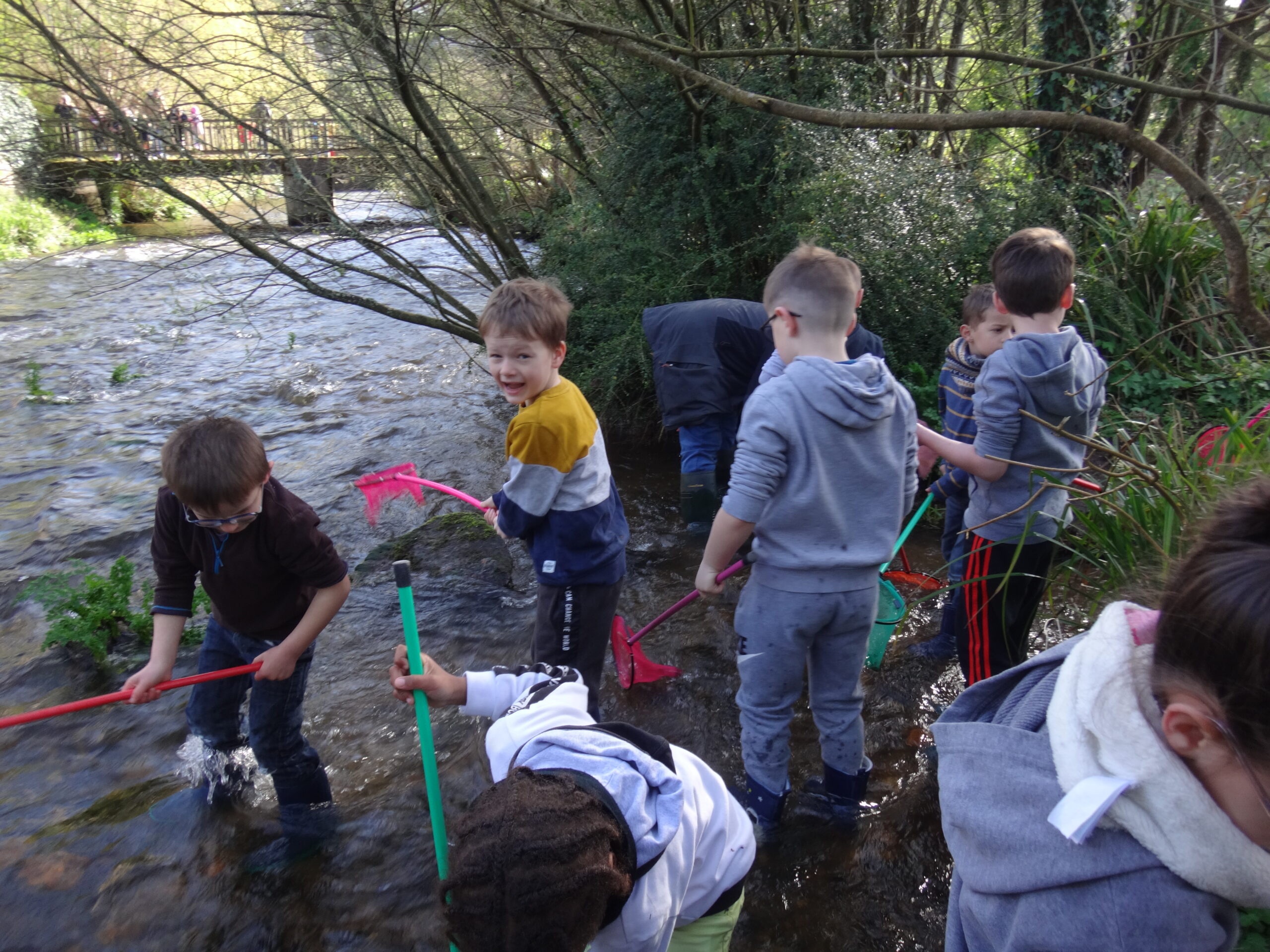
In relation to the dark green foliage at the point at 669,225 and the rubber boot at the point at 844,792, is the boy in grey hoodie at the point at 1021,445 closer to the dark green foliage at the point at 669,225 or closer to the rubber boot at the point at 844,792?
the rubber boot at the point at 844,792

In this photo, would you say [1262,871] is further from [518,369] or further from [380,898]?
[380,898]

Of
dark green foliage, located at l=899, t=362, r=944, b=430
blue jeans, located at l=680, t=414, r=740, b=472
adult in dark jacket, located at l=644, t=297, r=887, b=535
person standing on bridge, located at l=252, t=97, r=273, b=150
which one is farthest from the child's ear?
person standing on bridge, located at l=252, t=97, r=273, b=150

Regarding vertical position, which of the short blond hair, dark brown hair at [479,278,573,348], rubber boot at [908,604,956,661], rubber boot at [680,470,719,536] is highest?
the short blond hair

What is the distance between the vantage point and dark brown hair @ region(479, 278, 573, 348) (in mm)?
2568

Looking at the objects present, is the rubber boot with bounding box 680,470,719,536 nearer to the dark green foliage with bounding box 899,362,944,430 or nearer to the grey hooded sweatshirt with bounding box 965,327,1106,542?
the dark green foliage with bounding box 899,362,944,430

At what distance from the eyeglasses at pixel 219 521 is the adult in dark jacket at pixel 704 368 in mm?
2497

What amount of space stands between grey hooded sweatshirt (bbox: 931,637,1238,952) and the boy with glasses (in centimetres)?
187

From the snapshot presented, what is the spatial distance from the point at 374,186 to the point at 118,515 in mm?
2923

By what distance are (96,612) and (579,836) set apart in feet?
11.7

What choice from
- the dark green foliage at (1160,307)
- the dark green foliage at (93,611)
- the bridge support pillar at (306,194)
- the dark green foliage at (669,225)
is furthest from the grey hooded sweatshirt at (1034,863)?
the bridge support pillar at (306,194)

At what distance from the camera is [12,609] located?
4.47 metres

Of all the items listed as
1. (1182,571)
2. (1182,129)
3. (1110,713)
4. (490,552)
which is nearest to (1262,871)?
(1110,713)

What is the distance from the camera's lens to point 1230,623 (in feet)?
2.83

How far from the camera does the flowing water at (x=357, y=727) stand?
8.42 ft
